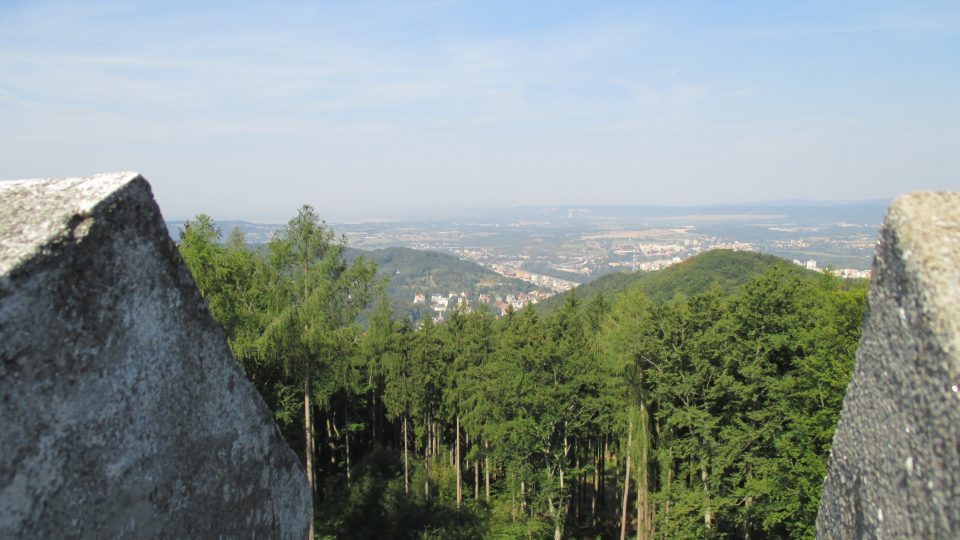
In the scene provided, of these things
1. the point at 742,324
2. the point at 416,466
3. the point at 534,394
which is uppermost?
the point at 742,324

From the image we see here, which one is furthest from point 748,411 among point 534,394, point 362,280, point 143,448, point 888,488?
point 143,448

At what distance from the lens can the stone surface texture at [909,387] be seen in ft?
5.46

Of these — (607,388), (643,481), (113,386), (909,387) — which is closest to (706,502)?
(643,481)

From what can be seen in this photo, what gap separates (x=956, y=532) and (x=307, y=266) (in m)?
15.6

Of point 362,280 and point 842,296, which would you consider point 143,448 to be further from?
point 842,296

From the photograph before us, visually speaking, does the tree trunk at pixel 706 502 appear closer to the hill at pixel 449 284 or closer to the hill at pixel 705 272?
the hill at pixel 705 272

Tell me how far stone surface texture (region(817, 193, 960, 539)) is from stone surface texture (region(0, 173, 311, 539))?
2.71 m

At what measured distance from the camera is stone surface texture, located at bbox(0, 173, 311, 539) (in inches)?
77.5

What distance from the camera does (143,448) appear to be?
230 centimetres

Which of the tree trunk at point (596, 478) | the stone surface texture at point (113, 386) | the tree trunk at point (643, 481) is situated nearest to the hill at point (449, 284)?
the tree trunk at point (596, 478)

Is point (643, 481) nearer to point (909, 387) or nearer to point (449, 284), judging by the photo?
point (909, 387)

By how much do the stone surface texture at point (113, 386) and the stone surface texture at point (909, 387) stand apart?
8.89 feet

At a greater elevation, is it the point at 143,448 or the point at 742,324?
the point at 143,448

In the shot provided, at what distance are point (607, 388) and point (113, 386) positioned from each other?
18.2m
